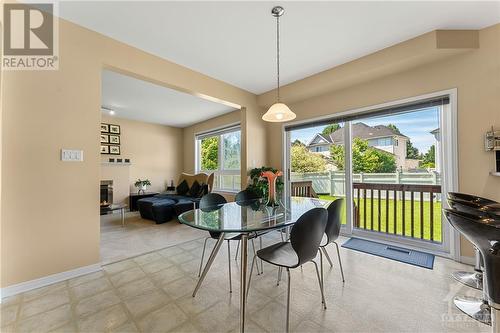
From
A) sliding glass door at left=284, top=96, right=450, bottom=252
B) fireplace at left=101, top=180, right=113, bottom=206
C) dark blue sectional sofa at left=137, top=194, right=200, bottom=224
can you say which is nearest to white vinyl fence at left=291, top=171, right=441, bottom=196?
sliding glass door at left=284, top=96, right=450, bottom=252

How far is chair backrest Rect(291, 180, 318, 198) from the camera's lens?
3.88 metres

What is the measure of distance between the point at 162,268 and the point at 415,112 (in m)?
3.77

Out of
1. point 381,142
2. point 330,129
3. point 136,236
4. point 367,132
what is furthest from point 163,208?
point 381,142

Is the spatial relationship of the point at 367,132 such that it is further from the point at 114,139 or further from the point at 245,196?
the point at 114,139

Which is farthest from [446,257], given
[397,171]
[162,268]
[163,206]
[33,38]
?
[33,38]

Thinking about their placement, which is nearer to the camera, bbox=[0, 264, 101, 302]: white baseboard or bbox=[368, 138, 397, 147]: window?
bbox=[0, 264, 101, 302]: white baseboard

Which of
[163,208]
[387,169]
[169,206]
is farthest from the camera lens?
[169,206]

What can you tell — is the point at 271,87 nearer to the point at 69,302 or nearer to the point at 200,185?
the point at 200,185

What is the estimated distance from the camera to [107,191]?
5.22 metres

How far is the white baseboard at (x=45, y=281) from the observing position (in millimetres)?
1792

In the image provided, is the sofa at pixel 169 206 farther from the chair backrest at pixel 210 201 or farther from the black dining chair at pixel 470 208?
the black dining chair at pixel 470 208

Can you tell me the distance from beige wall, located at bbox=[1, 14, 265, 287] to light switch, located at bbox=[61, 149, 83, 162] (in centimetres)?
4

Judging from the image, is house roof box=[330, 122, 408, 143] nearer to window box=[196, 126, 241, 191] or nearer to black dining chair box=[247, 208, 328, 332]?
black dining chair box=[247, 208, 328, 332]

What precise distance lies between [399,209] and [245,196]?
7.82 ft
